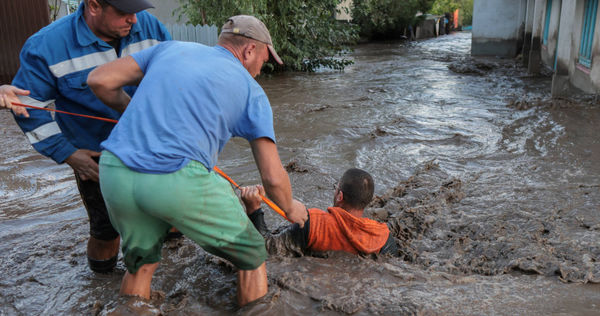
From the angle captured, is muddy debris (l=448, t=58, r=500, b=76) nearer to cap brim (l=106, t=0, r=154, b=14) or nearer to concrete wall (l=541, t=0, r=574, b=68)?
concrete wall (l=541, t=0, r=574, b=68)

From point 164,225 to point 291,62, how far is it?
11.1 metres

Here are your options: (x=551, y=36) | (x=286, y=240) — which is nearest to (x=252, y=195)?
(x=286, y=240)

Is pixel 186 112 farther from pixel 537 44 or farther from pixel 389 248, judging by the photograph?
pixel 537 44

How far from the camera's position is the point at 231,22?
2.50 m

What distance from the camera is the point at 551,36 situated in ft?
44.3

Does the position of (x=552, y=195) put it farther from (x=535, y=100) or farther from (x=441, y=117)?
(x=535, y=100)

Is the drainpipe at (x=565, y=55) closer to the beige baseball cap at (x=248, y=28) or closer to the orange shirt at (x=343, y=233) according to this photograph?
the orange shirt at (x=343, y=233)

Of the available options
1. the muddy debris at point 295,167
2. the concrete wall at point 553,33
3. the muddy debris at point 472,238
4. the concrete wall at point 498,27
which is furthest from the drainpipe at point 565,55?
the concrete wall at point 498,27

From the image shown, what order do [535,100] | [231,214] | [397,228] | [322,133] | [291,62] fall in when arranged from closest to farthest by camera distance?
1. [231,214]
2. [397,228]
3. [322,133]
4. [535,100]
5. [291,62]

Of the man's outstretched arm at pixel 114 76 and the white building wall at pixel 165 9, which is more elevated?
the white building wall at pixel 165 9

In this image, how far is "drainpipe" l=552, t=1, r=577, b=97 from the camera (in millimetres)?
9375

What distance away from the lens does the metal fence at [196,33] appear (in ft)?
35.2

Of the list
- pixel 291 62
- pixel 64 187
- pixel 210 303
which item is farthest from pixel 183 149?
pixel 291 62

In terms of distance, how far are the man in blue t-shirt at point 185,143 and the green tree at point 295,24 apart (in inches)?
344
